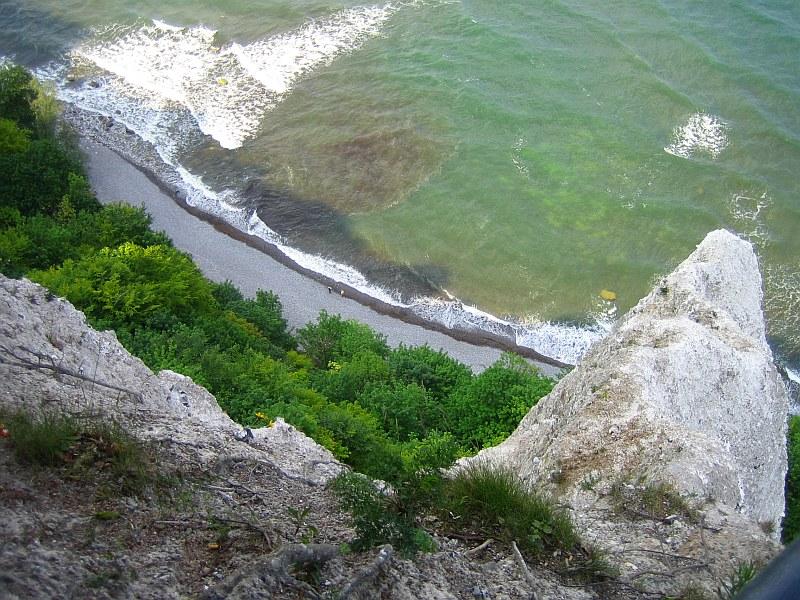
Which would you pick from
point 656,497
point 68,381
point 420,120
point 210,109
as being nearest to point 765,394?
point 656,497

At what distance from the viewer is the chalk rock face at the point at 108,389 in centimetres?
970

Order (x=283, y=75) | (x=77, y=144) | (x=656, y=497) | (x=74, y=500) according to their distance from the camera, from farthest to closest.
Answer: (x=283, y=75), (x=77, y=144), (x=656, y=497), (x=74, y=500)

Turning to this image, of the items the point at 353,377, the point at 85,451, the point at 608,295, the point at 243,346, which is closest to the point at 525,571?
the point at 85,451

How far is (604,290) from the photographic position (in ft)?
94.7

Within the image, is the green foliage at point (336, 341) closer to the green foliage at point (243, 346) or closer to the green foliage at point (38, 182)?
the green foliage at point (243, 346)

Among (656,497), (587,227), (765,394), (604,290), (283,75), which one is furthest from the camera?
(283,75)

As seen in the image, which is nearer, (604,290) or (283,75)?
(604,290)

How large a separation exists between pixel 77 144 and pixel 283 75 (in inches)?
432

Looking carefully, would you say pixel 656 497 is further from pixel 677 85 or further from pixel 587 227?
pixel 677 85

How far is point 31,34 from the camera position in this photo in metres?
42.4

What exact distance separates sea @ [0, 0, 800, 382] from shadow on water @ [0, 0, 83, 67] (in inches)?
5.4

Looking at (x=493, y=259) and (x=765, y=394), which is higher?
(x=765, y=394)

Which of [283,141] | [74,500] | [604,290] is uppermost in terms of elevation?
[74,500]

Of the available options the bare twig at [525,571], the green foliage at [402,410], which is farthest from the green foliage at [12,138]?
the bare twig at [525,571]
